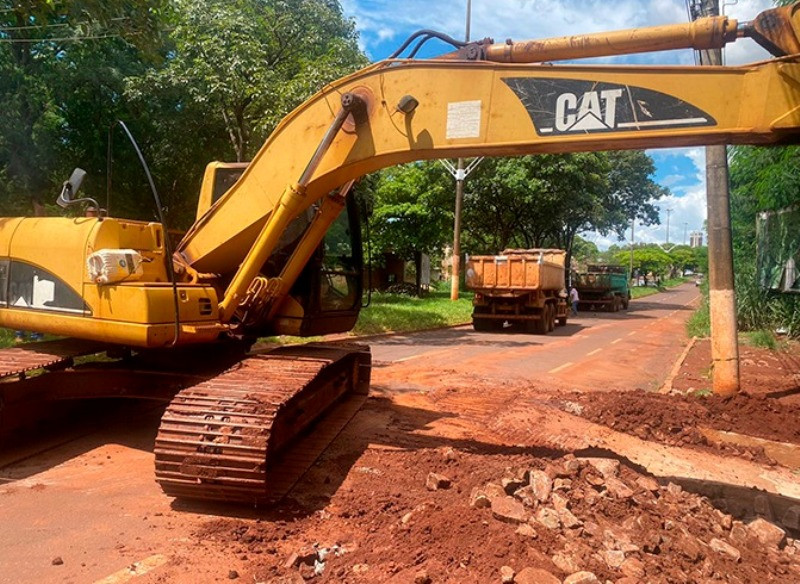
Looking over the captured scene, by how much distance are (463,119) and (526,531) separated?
2.68 metres

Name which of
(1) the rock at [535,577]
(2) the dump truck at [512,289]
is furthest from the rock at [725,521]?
(2) the dump truck at [512,289]

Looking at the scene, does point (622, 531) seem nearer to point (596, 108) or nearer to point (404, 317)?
point (596, 108)

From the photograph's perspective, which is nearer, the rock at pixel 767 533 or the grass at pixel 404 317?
the rock at pixel 767 533

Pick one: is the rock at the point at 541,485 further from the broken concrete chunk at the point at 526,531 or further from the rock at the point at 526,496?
the broken concrete chunk at the point at 526,531

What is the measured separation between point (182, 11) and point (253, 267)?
11.2m

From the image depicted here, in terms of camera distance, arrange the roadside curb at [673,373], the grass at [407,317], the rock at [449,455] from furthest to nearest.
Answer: the grass at [407,317], the roadside curb at [673,373], the rock at [449,455]

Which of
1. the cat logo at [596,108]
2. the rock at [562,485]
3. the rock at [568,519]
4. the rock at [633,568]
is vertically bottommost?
the rock at [633,568]

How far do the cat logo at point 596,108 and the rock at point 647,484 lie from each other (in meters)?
2.36

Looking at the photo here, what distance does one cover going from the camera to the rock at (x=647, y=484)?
416 centimetres

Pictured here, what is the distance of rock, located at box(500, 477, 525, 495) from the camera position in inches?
157

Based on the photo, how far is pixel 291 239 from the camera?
18.3 ft

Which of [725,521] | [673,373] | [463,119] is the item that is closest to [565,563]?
[725,521]

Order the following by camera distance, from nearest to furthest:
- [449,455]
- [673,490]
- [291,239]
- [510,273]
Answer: [673,490] < [449,455] < [291,239] < [510,273]

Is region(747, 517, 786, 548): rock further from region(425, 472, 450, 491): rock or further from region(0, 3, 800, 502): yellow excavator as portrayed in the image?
region(0, 3, 800, 502): yellow excavator
